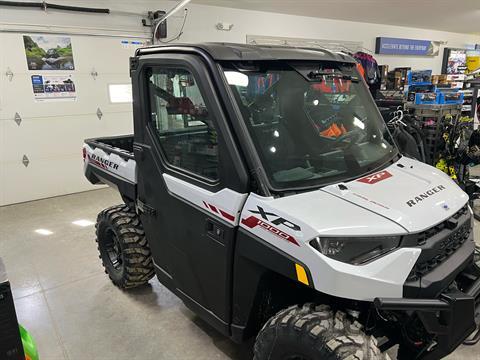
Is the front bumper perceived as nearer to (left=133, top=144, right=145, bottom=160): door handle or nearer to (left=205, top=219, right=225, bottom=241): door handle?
(left=205, top=219, right=225, bottom=241): door handle

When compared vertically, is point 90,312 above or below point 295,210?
below

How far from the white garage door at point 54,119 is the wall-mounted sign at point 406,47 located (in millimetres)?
→ 6882

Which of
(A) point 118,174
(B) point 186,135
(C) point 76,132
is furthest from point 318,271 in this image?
(C) point 76,132

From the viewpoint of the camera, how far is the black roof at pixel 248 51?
1.79m

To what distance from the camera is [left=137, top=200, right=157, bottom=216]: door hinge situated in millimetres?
2318

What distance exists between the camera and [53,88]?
5.45 meters

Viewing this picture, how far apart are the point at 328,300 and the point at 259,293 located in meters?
0.33

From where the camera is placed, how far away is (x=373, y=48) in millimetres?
9750

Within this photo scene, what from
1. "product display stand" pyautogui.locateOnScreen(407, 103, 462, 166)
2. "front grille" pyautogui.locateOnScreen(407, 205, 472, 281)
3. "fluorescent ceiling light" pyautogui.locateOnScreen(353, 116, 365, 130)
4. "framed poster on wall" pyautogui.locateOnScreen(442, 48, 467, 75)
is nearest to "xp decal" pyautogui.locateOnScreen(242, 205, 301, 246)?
"front grille" pyautogui.locateOnScreen(407, 205, 472, 281)

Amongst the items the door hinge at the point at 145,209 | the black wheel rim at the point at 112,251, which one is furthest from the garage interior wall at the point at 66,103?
the door hinge at the point at 145,209

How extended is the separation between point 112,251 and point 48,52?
363 cm

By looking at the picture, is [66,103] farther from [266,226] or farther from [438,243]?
[438,243]

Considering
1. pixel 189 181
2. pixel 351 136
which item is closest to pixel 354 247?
pixel 351 136

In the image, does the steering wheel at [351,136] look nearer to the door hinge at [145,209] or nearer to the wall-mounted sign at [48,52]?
the door hinge at [145,209]
